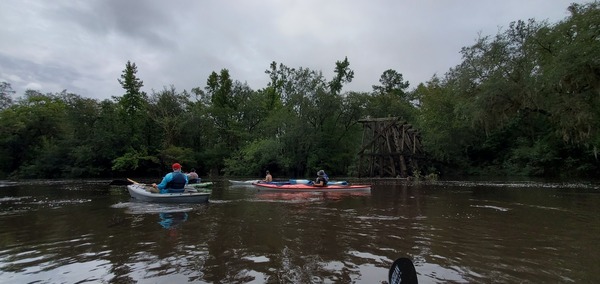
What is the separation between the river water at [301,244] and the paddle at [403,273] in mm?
1092

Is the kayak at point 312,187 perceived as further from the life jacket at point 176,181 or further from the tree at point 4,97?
the tree at point 4,97

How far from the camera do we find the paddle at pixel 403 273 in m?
3.49

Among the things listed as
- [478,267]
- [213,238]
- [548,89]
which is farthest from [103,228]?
[548,89]

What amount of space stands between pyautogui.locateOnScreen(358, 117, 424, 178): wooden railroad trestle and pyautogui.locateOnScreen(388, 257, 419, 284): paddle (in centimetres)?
2862

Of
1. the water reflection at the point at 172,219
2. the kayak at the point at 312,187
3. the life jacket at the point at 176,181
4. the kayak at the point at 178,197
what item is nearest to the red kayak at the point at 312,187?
the kayak at the point at 312,187

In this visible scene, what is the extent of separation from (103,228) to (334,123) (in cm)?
3372

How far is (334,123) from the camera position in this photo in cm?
4106

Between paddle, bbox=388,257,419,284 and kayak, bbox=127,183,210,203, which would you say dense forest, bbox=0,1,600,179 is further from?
paddle, bbox=388,257,419,284

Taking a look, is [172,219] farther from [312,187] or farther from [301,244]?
[312,187]

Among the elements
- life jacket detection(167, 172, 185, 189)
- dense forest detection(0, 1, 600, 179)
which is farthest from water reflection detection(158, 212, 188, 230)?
dense forest detection(0, 1, 600, 179)

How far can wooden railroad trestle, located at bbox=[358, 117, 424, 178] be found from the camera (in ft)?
106

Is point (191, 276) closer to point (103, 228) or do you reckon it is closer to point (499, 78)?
point (103, 228)

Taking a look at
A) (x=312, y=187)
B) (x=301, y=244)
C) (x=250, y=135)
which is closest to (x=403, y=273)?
(x=301, y=244)

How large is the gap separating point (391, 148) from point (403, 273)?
32418mm
